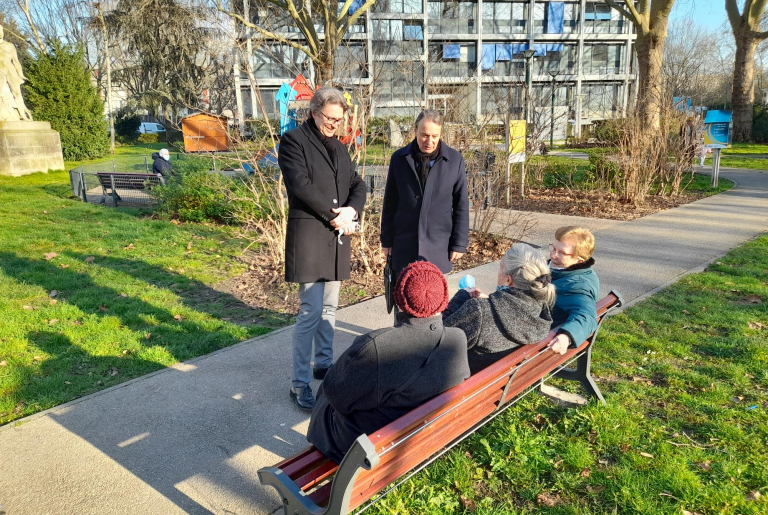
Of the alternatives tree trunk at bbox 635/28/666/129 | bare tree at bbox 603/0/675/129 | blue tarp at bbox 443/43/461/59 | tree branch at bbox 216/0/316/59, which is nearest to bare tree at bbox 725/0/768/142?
bare tree at bbox 603/0/675/129

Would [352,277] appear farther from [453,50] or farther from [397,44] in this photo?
[453,50]

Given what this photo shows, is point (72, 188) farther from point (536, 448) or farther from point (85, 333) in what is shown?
point (536, 448)

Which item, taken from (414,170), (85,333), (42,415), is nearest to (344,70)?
(414,170)

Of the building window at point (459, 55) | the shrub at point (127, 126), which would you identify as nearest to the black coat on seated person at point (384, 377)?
the building window at point (459, 55)

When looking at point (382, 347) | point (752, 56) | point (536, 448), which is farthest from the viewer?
point (752, 56)

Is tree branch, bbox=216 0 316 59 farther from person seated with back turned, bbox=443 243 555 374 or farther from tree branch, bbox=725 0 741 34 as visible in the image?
tree branch, bbox=725 0 741 34

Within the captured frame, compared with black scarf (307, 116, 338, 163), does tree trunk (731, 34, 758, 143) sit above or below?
above

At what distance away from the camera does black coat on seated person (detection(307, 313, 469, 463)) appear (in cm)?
212

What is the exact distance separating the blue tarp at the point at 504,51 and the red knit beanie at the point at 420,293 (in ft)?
165

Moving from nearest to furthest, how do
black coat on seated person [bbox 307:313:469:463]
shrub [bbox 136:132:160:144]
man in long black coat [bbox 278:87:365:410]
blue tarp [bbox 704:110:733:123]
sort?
1. black coat on seated person [bbox 307:313:469:463]
2. man in long black coat [bbox 278:87:365:410]
3. blue tarp [bbox 704:110:733:123]
4. shrub [bbox 136:132:160:144]

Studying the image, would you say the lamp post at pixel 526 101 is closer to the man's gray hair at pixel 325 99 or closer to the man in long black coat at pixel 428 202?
the man in long black coat at pixel 428 202

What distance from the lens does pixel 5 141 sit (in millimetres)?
16406

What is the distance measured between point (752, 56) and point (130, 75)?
37.2 metres

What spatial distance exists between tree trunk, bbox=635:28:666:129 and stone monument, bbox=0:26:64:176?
17.2 m
